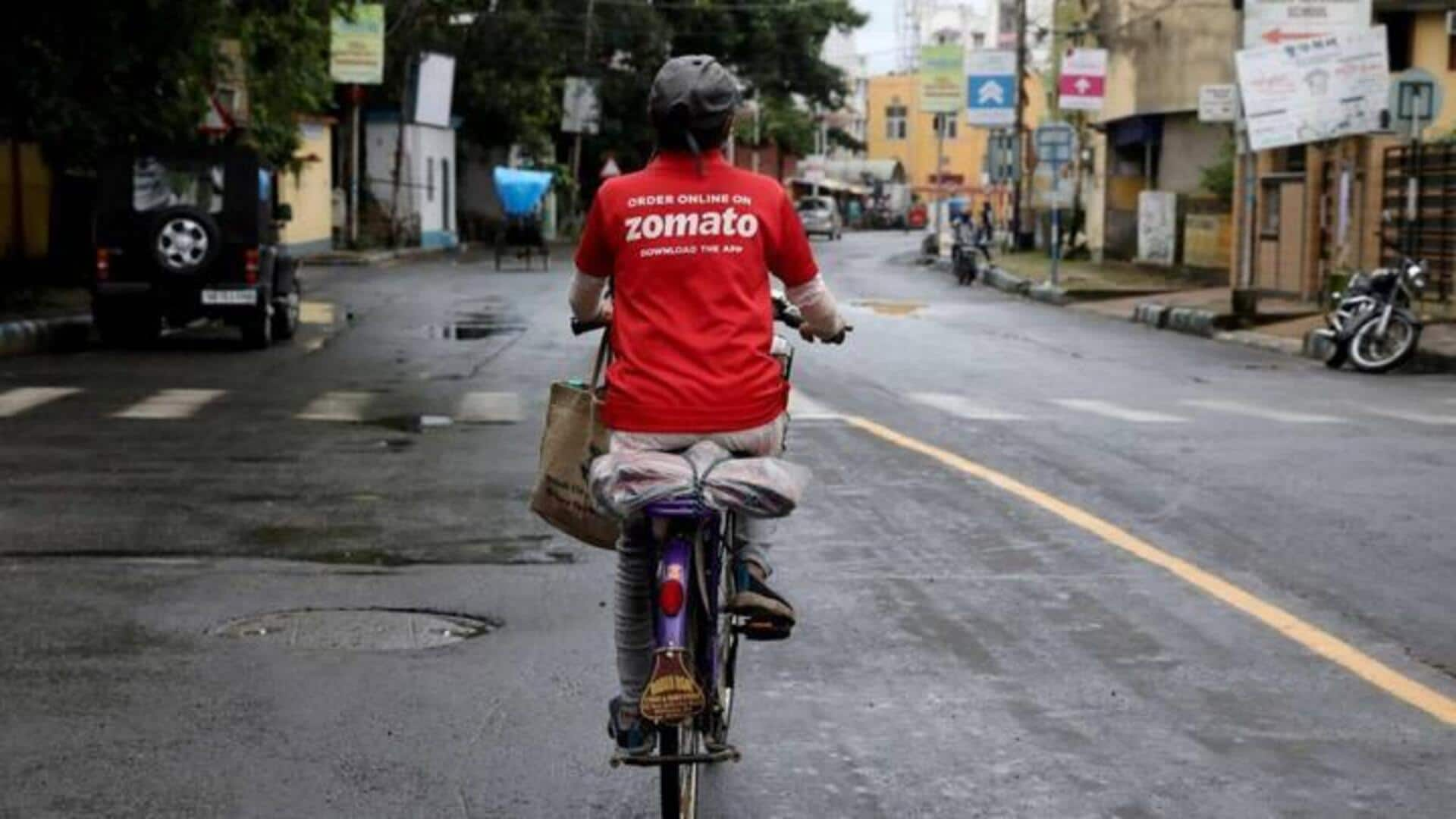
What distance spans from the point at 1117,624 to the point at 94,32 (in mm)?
Answer: 19839

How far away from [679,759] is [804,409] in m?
11.9

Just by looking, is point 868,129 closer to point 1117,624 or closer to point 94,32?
point 94,32

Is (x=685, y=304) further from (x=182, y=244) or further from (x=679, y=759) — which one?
(x=182, y=244)

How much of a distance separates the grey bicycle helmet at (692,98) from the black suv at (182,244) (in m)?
17.6

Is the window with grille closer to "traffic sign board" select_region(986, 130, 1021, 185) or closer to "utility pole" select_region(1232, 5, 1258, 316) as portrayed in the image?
"traffic sign board" select_region(986, 130, 1021, 185)

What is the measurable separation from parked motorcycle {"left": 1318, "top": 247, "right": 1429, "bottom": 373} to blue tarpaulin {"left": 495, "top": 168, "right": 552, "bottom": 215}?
107 ft

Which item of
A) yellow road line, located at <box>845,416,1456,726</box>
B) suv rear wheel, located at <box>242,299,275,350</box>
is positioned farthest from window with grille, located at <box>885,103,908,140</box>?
yellow road line, located at <box>845,416,1456,726</box>

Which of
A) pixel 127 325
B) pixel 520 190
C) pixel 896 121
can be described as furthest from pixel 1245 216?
pixel 896 121

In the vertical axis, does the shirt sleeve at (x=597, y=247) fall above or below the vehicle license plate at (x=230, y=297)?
above

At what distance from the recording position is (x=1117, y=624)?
26.3 feet

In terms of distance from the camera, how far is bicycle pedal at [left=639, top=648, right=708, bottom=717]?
4.88 m

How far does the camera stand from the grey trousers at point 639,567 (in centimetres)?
515

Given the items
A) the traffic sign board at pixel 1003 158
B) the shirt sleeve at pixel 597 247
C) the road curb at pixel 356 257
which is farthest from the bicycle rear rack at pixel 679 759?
the traffic sign board at pixel 1003 158

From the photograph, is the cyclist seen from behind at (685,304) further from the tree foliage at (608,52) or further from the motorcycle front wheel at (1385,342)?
the tree foliage at (608,52)
